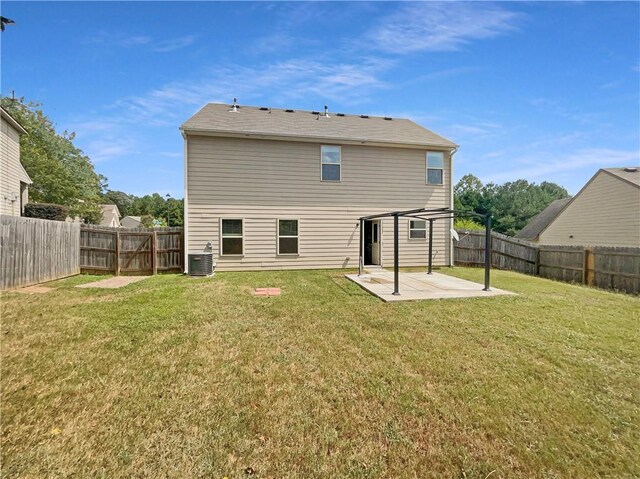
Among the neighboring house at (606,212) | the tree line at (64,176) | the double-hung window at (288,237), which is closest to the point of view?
the double-hung window at (288,237)

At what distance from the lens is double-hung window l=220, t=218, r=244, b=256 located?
425 inches

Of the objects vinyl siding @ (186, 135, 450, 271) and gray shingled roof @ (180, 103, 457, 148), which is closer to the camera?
vinyl siding @ (186, 135, 450, 271)

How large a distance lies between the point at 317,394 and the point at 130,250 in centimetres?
1053

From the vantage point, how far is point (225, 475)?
1835mm

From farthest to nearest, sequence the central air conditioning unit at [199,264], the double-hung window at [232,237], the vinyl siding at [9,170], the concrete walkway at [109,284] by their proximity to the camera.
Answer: the vinyl siding at [9,170] → the double-hung window at [232,237] → the central air conditioning unit at [199,264] → the concrete walkway at [109,284]

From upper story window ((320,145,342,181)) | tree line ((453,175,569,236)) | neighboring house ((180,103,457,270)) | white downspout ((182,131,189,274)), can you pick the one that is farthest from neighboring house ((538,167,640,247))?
tree line ((453,175,569,236))

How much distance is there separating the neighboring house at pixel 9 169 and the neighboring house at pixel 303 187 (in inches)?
323

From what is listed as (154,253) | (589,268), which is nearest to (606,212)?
(589,268)

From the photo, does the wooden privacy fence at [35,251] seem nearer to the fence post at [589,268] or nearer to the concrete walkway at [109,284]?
the concrete walkway at [109,284]

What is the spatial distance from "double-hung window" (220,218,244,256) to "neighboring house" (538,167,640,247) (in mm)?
19080

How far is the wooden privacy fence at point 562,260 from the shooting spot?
30.1 ft

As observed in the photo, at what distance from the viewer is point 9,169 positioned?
12305mm

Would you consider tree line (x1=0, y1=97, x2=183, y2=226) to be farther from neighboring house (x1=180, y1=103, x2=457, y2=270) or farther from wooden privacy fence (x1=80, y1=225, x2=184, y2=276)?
neighboring house (x1=180, y1=103, x2=457, y2=270)

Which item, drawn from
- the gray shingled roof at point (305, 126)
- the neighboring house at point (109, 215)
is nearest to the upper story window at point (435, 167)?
the gray shingled roof at point (305, 126)
